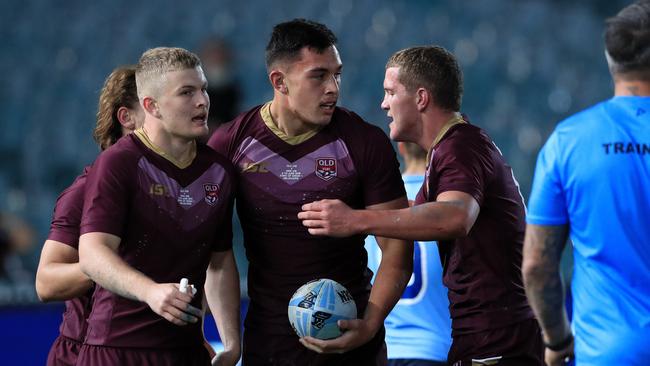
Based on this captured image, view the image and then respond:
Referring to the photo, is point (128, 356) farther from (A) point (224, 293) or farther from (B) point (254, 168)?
(B) point (254, 168)

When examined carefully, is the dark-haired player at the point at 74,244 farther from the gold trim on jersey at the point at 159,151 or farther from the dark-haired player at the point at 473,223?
the dark-haired player at the point at 473,223

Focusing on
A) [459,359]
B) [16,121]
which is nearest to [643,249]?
[459,359]

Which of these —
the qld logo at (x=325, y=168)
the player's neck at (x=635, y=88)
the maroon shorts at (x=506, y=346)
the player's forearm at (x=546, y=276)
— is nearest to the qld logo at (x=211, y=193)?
the qld logo at (x=325, y=168)

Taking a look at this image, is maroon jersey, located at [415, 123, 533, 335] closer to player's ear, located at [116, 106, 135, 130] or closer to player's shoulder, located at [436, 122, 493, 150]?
player's shoulder, located at [436, 122, 493, 150]

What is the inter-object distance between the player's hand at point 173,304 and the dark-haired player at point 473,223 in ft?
2.92

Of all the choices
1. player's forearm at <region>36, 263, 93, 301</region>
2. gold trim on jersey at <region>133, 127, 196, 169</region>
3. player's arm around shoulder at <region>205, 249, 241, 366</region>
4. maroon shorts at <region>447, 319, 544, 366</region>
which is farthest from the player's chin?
maroon shorts at <region>447, 319, 544, 366</region>

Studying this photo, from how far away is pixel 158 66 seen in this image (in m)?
4.15

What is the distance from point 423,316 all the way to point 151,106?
1948 mm

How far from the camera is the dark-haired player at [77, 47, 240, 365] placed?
3977 mm

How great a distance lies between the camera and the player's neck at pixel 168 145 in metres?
4.15

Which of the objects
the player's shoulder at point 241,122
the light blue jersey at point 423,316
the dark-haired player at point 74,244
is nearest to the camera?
the dark-haired player at point 74,244

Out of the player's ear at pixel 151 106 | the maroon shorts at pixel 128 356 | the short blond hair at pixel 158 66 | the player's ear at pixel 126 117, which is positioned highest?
the short blond hair at pixel 158 66

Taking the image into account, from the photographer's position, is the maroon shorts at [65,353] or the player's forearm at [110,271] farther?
the maroon shorts at [65,353]

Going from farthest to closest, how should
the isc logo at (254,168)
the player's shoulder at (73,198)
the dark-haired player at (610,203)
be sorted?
1. the isc logo at (254,168)
2. the player's shoulder at (73,198)
3. the dark-haired player at (610,203)
